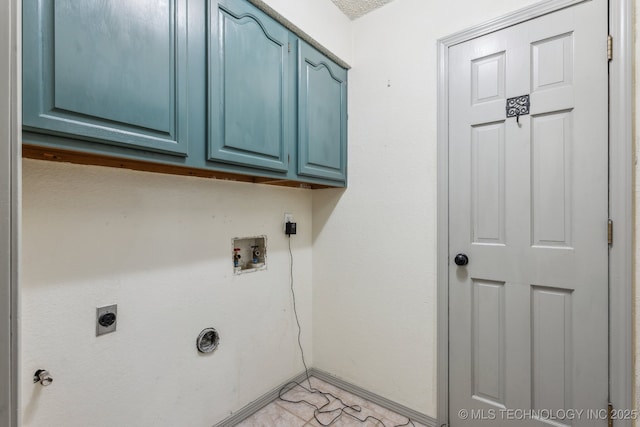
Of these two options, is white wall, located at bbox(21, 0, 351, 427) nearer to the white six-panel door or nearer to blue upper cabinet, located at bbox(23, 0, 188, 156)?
blue upper cabinet, located at bbox(23, 0, 188, 156)

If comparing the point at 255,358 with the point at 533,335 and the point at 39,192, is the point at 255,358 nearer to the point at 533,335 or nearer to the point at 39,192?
the point at 39,192

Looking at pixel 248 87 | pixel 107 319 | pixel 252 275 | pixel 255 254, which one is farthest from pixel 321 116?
pixel 107 319

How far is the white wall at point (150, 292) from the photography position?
1.07 metres

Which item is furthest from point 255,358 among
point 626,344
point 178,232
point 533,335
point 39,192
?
point 626,344

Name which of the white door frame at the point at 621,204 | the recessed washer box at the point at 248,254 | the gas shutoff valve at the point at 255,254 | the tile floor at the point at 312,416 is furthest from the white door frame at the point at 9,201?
the white door frame at the point at 621,204

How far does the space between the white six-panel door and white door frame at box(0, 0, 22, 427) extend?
1652 millimetres

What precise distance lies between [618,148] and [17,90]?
1927 mm

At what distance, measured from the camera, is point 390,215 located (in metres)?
Answer: 1.81

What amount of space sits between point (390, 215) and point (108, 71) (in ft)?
4.82

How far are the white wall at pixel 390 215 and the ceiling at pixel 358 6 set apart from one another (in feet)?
0.14

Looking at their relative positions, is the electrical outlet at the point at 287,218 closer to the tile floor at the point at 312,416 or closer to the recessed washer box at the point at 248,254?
the recessed washer box at the point at 248,254

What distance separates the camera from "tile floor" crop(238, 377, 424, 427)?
1.67m

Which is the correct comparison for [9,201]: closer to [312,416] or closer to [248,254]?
[248,254]

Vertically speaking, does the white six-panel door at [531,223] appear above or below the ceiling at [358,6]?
below
